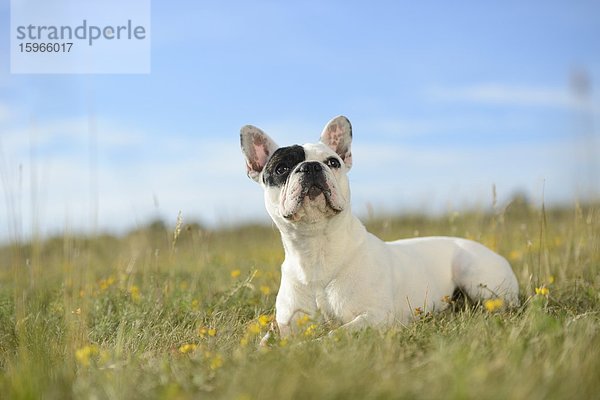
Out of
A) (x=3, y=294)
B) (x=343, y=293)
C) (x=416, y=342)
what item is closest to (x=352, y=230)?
(x=343, y=293)

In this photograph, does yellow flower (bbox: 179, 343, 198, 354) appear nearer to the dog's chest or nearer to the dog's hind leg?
the dog's chest

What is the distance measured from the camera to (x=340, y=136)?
16.3ft

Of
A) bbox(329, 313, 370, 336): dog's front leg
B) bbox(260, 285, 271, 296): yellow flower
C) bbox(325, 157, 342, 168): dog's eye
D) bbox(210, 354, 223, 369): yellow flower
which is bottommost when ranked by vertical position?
bbox(260, 285, 271, 296): yellow flower

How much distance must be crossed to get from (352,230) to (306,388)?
2012 mm

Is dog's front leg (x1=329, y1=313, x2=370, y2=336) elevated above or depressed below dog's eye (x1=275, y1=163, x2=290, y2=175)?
below

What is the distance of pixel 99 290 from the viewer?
6.58 m

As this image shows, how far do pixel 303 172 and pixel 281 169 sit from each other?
0.32 meters

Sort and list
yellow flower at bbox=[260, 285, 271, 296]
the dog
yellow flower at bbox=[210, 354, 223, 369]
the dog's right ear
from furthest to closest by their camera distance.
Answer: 1. yellow flower at bbox=[260, 285, 271, 296]
2. the dog's right ear
3. the dog
4. yellow flower at bbox=[210, 354, 223, 369]

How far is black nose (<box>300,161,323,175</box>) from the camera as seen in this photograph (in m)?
4.37

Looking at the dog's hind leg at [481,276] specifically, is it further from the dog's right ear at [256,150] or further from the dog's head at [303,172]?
the dog's right ear at [256,150]

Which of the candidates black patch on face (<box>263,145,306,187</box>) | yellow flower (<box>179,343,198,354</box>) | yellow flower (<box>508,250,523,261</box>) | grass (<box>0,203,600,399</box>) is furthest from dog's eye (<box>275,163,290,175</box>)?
yellow flower (<box>508,250,523,261</box>)

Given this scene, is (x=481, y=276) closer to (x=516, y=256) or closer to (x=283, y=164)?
(x=283, y=164)

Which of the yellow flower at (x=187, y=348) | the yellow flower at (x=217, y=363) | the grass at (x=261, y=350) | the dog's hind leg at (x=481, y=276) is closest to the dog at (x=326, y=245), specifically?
the grass at (x=261, y=350)

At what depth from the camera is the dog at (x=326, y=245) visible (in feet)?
14.5
